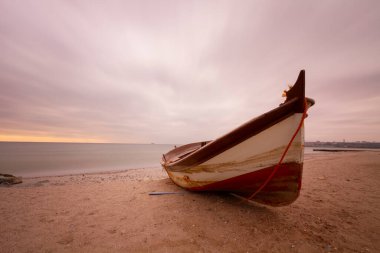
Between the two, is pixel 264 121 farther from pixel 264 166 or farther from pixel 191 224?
pixel 191 224

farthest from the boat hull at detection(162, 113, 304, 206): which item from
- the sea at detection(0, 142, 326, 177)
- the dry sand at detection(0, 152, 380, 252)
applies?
the sea at detection(0, 142, 326, 177)

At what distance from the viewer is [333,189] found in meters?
5.87

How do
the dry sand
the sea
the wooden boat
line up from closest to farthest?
the dry sand, the wooden boat, the sea

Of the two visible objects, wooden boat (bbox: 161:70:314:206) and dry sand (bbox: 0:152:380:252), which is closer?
dry sand (bbox: 0:152:380:252)

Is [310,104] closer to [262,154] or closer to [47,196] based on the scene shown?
[262,154]

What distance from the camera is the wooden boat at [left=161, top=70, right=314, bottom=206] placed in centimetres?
326

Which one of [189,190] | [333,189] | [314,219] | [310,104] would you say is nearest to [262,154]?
[310,104]

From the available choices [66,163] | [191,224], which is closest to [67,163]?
[66,163]

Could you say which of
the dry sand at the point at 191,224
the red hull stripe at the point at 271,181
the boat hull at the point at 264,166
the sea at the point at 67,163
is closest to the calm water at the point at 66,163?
the sea at the point at 67,163

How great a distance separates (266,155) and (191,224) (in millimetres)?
2025

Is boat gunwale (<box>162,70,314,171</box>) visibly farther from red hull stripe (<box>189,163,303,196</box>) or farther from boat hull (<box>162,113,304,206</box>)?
red hull stripe (<box>189,163,303,196</box>)

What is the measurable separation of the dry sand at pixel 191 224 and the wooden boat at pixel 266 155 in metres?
0.56

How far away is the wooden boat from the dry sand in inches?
22.1

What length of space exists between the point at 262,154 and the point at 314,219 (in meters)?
1.76
